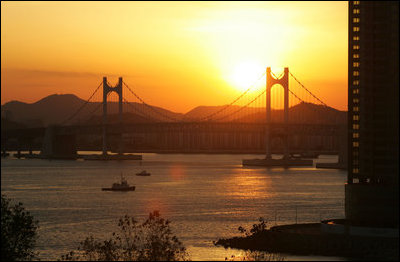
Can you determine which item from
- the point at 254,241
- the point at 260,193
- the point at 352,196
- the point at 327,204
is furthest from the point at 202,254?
the point at 260,193

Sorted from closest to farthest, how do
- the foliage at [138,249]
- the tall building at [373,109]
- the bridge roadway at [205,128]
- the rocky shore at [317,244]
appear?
the foliage at [138,249], the rocky shore at [317,244], the tall building at [373,109], the bridge roadway at [205,128]

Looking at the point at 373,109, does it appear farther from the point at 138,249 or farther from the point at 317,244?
the point at 138,249

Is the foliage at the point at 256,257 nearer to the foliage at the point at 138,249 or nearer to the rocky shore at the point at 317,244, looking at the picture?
the rocky shore at the point at 317,244

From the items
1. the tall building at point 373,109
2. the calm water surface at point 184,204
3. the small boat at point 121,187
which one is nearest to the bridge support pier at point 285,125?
the calm water surface at point 184,204

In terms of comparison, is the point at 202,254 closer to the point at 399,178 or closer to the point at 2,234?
the point at 399,178

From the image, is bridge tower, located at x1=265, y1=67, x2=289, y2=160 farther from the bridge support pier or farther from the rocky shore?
the rocky shore

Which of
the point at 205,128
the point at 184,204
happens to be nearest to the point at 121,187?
the point at 184,204
